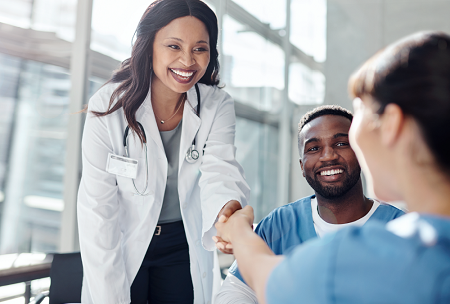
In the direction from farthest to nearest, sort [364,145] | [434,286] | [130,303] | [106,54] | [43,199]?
[106,54]
[43,199]
[130,303]
[364,145]
[434,286]

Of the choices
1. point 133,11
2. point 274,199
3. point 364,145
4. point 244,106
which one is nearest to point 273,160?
point 274,199

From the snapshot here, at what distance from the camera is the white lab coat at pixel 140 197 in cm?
129

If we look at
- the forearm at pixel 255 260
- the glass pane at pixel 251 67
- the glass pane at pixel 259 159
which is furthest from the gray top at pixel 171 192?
the glass pane at pixel 259 159

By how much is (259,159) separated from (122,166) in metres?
2.63

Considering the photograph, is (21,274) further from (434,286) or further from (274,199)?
(274,199)

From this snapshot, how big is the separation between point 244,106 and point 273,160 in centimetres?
95

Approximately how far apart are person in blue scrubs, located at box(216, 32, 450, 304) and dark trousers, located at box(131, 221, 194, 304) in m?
0.81

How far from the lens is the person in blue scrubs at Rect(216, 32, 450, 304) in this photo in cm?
45

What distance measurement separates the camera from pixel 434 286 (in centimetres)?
44

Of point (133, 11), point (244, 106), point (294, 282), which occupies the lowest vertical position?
point (294, 282)

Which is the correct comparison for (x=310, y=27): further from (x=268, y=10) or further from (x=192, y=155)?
(x=192, y=155)

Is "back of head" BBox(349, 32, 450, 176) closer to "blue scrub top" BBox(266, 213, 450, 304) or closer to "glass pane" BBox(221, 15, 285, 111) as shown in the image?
"blue scrub top" BBox(266, 213, 450, 304)

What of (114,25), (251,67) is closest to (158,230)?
(114,25)

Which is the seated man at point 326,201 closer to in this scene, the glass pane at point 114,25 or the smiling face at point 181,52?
the smiling face at point 181,52
